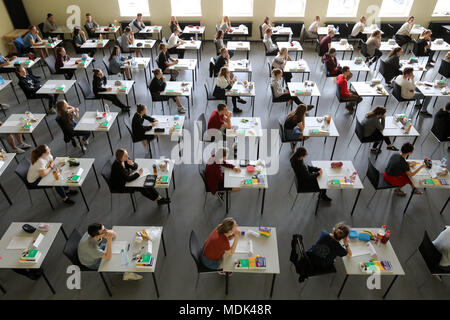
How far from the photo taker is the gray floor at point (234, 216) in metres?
5.14

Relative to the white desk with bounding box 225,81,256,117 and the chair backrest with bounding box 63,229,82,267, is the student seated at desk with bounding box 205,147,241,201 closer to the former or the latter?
the chair backrest with bounding box 63,229,82,267

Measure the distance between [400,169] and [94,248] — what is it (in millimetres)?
5384

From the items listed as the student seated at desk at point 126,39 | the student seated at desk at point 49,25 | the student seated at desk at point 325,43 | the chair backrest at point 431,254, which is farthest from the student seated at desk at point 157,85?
the student seated at desk at point 49,25

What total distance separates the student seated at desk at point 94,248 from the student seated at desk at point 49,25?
11585 millimetres

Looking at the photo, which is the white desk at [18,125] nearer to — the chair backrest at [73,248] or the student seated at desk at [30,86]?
the student seated at desk at [30,86]

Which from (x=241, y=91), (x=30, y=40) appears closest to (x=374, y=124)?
(x=241, y=91)

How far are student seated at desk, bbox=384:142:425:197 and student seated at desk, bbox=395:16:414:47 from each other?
339 inches

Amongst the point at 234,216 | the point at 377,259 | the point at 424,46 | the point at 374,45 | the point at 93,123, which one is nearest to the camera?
the point at 377,259

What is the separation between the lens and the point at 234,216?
6359 millimetres

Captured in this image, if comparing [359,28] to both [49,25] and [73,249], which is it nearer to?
[49,25]

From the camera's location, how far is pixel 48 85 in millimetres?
8898

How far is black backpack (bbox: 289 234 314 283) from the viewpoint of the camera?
4660mm

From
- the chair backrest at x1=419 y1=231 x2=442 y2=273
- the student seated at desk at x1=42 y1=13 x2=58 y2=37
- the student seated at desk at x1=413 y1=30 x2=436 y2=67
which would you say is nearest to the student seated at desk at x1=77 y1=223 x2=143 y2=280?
the chair backrest at x1=419 y1=231 x2=442 y2=273

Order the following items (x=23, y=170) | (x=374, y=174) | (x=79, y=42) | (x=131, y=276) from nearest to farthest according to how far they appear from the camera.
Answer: (x=131, y=276), (x=23, y=170), (x=374, y=174), (x=79, y=42)
